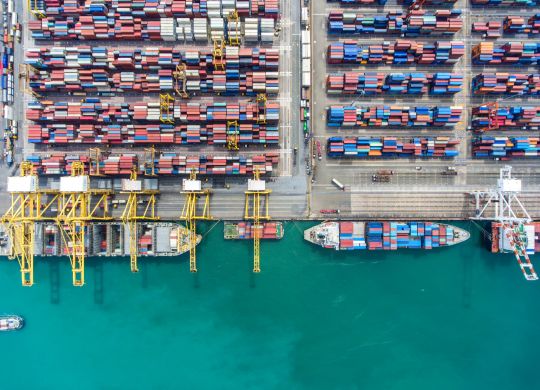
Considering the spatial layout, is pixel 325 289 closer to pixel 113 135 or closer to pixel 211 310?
pixel 211 310

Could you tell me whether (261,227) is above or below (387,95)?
below

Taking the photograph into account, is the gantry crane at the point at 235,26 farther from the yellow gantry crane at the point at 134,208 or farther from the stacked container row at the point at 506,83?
the stacked container row at the point at 506,83

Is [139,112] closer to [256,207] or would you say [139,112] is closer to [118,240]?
→ [118,240]

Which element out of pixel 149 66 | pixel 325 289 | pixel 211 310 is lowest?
pixel 211 310

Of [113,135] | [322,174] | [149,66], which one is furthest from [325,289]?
[149,66]

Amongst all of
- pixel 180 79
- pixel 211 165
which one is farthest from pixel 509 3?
pixel 211 165

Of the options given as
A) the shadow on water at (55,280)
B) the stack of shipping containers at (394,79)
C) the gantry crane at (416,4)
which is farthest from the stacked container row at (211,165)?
the gantry crane at (416,4)
